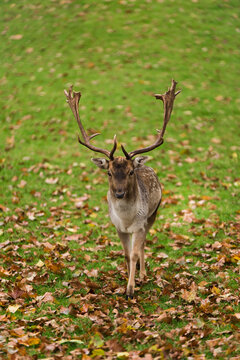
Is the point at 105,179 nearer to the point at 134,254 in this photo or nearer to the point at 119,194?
the point at 134,254

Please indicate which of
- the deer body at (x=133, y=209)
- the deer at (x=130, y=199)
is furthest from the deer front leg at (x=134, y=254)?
the deer body at (x=133, y=209)

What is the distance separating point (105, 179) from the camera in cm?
1335

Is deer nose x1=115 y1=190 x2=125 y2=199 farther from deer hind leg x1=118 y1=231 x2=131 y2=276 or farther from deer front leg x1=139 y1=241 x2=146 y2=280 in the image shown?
deer front leg x1=139 y1=241 x2=146 y2=280

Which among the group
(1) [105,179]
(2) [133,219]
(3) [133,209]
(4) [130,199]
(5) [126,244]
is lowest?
(1) [105,179]

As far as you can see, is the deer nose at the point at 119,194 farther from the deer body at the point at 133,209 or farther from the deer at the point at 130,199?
the deer body at the point at 133,209

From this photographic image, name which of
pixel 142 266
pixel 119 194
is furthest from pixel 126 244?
pixel 119 194

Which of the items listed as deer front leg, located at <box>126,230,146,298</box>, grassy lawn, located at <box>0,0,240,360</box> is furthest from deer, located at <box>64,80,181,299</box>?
grassy lawn, located at <box>0,0,240,360</box>

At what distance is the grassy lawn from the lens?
592 centimetres

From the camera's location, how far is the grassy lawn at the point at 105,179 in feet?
19.4

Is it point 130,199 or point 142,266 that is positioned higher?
point 130,199

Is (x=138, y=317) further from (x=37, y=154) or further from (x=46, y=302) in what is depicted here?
(x=37, y=154)

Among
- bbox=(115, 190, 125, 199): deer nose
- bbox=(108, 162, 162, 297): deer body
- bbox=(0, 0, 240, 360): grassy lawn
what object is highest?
bbox=(115, 190, 125, 199): deer nose

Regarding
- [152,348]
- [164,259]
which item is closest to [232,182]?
[164,259]

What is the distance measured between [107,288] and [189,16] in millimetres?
18820
